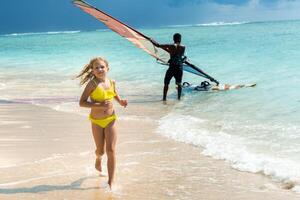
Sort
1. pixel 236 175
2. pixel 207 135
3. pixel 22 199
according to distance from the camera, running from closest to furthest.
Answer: pixel 22 199, pixel 236 175, pixel 207 135

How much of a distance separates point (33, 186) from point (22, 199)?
32 centimetres

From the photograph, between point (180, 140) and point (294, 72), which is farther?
point (294, 72)

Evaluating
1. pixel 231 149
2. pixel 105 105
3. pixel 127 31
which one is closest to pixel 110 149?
pixel 105 105

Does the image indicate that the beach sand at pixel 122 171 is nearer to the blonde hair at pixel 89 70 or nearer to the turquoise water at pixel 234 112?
the turquoise water at pixel 234 112

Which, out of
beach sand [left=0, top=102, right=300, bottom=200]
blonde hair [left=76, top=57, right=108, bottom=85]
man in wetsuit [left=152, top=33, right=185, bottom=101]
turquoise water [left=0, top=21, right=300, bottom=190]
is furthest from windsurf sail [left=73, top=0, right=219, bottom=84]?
blonde hair [left=76, top=57, right=108, bottom=85]

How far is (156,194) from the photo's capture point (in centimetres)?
412

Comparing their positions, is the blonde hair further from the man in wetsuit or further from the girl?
the man in wetsuit

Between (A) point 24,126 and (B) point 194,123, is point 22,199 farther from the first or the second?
(B) point 194,123

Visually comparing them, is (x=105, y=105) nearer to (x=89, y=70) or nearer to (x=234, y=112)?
(x=89, y=70)

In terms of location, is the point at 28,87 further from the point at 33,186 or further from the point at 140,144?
the point at 33,186

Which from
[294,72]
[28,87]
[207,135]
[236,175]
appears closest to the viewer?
[236,175]

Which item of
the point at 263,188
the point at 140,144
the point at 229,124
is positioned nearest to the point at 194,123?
the point at 229,124

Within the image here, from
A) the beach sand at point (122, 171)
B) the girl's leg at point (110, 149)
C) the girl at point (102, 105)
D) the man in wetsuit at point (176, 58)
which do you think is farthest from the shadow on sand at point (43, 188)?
the man in wetsuit at point (176, 58)

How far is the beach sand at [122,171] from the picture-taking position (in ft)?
13.6
